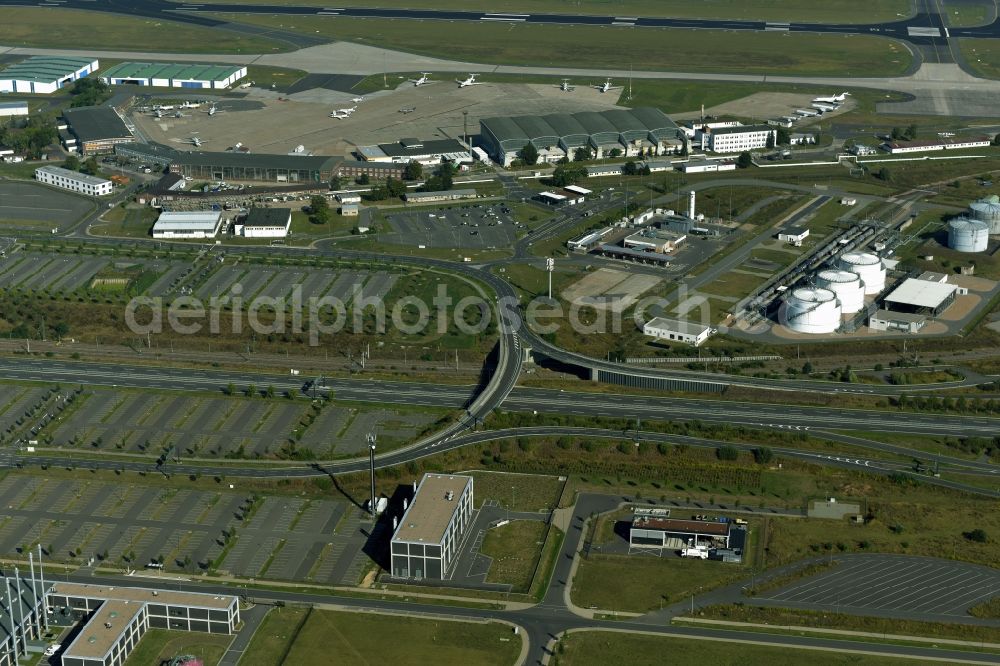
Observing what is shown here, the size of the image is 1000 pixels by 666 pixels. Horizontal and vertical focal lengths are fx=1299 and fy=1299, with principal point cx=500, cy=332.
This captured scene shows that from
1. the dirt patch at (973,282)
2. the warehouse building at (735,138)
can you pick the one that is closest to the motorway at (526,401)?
the dirt patch at (973,282)

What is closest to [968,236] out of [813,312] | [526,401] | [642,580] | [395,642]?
[813,312]

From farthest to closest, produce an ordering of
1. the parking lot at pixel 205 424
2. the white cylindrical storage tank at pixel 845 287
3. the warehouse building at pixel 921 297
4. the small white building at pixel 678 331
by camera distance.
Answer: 1. the warehouse building at pixel 921 297
2. the white cylindrical storage tank at pixel 845 287
3. the small white building at pixel 678 331
4. the parking lot at pixel 205 424

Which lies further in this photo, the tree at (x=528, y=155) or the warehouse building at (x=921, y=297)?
the tree at (x=528, y=155)

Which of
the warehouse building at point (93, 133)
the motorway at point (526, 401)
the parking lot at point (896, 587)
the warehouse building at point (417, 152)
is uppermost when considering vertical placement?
the warehouse building at point (93, 133)

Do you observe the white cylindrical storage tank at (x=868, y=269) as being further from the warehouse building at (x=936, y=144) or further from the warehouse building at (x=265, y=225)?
the warehouse building at (x=265, y=225)

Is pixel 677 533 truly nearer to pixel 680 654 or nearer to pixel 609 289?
pixel 680 654

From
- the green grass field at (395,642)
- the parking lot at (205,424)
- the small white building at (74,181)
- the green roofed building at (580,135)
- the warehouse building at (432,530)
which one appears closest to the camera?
the green grass field at (395,642)
